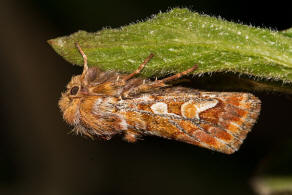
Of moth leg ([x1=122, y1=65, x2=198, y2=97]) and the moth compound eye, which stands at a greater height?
moth leg ([x1=122, y1=65, x2=198, y2=97])

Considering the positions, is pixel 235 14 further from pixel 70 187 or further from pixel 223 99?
pixel 70 187

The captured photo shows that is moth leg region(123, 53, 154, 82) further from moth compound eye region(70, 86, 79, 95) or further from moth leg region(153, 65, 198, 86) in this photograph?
moth compound eye region(70, 86, 79, 95)

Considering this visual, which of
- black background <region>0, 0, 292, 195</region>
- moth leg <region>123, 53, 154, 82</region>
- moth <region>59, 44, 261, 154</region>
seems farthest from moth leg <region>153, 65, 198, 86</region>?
black background <region>0, 0, 292, 195</region>

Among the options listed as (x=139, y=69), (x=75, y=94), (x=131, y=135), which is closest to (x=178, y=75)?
(x=139, y=69)

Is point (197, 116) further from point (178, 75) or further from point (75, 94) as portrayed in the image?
point (75, 94)

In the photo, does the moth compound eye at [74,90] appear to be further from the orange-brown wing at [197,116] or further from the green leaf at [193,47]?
the green leaf at [193,47]

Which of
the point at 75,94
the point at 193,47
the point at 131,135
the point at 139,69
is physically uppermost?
the point at 193,47

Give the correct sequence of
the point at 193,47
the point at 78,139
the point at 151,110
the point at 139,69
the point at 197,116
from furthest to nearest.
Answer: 1. the point at 78,139
2. the point at 151,110
3. the point at 197,116
4. the point at 139,69
5. the point at 193,47
